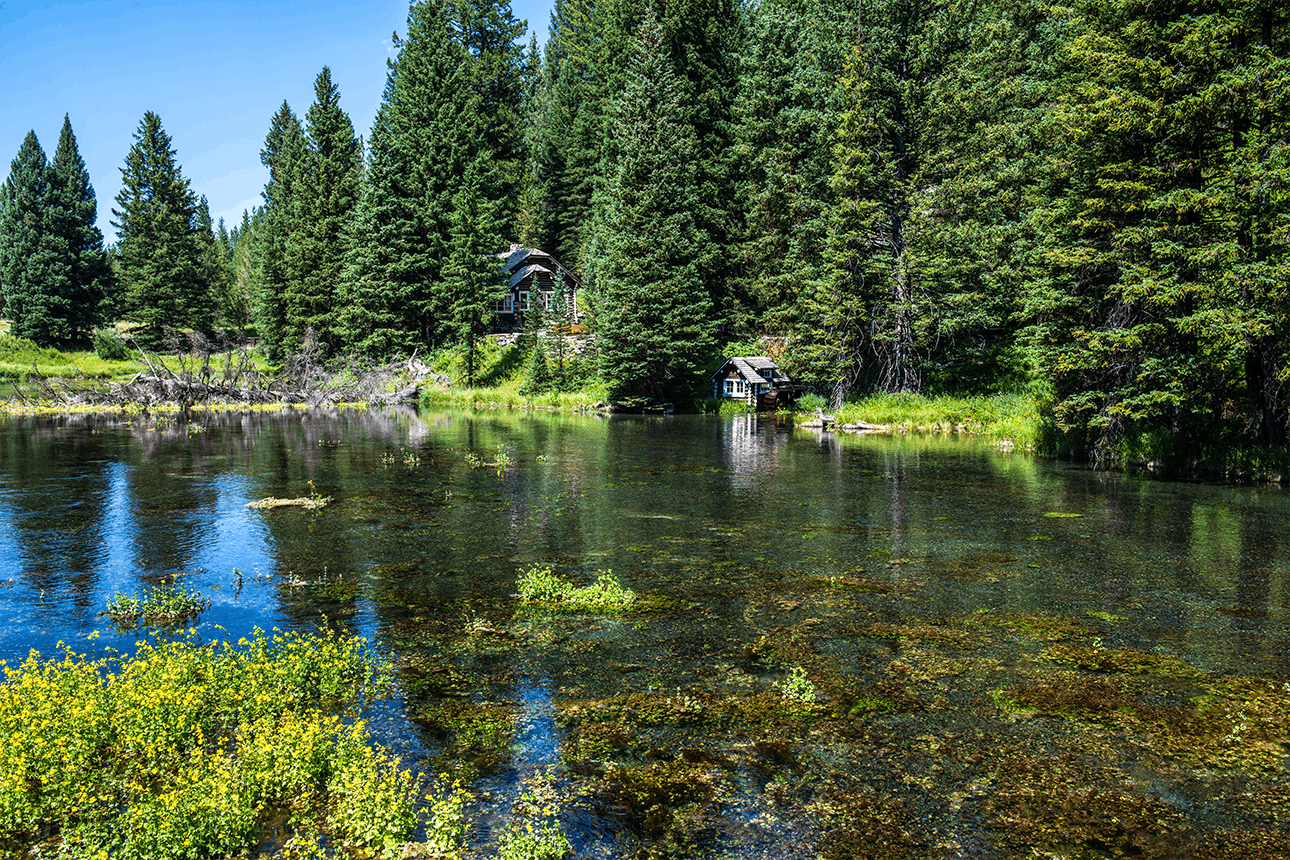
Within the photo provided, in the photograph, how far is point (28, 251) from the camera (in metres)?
74.3

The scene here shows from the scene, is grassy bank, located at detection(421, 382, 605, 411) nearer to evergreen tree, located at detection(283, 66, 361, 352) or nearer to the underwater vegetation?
evergreen tree, located at detection(283, 66, 361, 352)

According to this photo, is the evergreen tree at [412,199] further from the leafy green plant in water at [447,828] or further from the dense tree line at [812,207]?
the leafy green plant in water at [447,828]

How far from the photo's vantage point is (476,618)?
12.1 metres

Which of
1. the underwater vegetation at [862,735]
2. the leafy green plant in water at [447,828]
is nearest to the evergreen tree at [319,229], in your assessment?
the underwater vegetation at [862,735]

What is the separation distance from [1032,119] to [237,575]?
166 feet

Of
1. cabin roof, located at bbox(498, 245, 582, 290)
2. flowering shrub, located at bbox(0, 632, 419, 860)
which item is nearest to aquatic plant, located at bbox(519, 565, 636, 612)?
flowering shrub, located at bbox(0, 632, 419, 860)

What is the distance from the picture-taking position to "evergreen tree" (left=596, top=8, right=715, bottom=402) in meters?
53.3

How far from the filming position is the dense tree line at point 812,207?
24016 millimetres

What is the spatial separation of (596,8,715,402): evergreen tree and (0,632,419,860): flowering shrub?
45.1 meters

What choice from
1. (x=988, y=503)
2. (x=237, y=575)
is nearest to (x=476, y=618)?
(x=237, y=575)

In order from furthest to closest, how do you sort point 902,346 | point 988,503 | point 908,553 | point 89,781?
point 902,346, point 988,503, point 908,553, point 89,781

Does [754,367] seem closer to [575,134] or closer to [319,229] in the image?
[575,134]

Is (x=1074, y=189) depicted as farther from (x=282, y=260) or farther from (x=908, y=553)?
(x=282, y=260)

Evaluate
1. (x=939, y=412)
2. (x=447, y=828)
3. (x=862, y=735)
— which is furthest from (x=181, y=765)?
(x=939, y=412)
